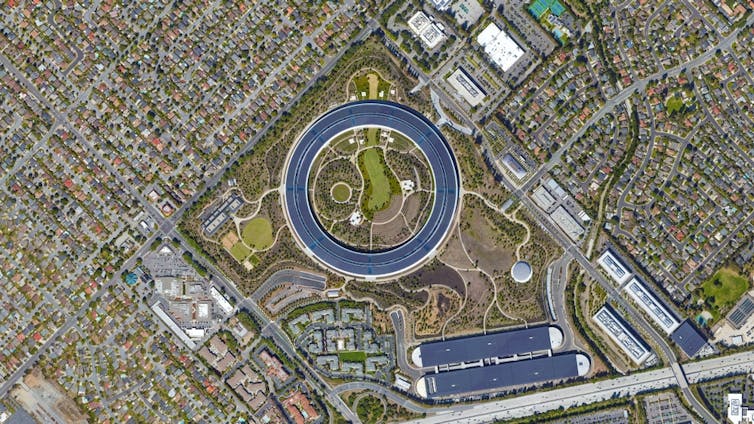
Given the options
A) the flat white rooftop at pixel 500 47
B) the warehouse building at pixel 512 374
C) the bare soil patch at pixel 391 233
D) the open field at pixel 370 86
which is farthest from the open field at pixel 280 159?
the warehouse building at pixel 512 374

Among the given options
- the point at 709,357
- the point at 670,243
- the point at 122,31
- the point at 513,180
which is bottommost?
the point at 709,357

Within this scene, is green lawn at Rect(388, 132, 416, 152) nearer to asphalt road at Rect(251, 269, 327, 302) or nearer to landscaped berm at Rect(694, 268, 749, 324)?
asphalt road at Rect(251, 269, 327, 302)

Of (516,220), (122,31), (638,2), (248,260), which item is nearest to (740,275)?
(516,220)

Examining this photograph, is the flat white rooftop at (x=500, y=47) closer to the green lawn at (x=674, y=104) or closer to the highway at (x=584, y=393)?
the green lawn at (x=674, y=104)

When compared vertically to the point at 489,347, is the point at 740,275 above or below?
below

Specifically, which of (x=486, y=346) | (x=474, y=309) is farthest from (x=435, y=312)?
(x=486, y=346)

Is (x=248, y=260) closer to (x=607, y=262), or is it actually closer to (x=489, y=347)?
(x=489, y=347)
